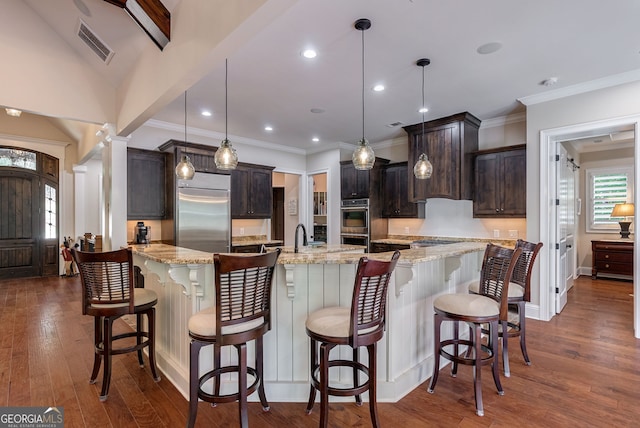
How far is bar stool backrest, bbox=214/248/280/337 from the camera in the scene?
5.66 ft

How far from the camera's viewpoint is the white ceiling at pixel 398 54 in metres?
2.49

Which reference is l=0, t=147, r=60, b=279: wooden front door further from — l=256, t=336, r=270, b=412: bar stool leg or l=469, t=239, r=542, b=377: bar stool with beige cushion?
l=469, t=239, r=542, b=377: bar stool with beige cushion

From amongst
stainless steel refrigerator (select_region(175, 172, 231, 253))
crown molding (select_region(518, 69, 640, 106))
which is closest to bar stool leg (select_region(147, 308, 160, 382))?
stainless steel refrigerator (select_region(175, 172, 231, 253))

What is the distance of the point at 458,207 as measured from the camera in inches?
221

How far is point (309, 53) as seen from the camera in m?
3.06

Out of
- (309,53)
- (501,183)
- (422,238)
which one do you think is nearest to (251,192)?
(422,238)

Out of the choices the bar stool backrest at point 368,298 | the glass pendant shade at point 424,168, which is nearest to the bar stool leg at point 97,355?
the bar stool backrest at point 368,298

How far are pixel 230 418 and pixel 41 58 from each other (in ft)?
14.2

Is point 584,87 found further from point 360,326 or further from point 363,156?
point 360,326

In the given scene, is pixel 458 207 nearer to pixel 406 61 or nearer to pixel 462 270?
pixel 462 270

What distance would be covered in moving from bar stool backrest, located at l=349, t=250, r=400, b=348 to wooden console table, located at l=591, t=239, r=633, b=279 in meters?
6.81

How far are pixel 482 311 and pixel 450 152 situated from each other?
3.21m

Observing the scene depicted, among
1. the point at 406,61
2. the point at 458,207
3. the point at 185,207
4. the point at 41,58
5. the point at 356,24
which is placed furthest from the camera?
the point at 458,207

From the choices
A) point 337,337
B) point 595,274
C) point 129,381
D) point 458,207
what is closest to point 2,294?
point 129,381
